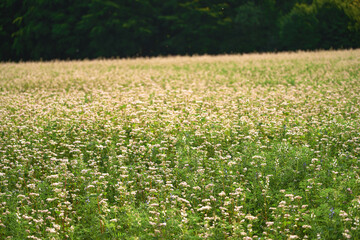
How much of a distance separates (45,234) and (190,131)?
4179 millimetres

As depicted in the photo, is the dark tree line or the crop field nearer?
the crop field

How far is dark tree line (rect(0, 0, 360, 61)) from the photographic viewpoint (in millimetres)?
42312

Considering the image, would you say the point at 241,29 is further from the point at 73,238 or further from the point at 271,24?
the point at 73,238

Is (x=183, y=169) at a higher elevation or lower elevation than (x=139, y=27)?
lower

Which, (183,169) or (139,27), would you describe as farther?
(139,27)

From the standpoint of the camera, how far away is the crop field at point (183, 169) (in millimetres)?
4156

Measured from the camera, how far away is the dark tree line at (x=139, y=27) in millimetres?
42312

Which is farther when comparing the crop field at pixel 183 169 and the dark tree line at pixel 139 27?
the dark tree line at pixel 139 27

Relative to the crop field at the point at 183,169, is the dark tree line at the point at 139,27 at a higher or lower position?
higher

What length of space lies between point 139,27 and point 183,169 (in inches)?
1534

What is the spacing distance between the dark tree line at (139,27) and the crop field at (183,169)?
30320mm

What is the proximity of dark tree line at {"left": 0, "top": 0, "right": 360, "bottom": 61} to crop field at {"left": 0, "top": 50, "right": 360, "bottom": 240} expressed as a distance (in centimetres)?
3032

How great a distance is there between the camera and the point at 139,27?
42.4 m

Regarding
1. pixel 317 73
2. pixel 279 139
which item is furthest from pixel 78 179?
pixel 317 73
